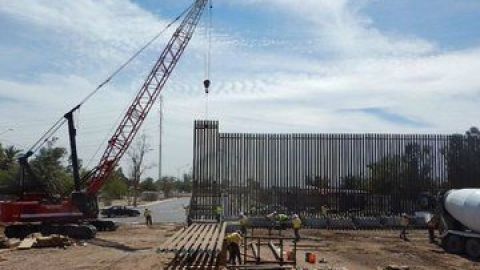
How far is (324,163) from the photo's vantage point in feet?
133

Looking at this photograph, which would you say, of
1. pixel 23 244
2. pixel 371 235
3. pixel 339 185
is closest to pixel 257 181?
pixel 339 185

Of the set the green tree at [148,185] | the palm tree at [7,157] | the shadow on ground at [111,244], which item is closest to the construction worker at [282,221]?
the shadow on ground at [111,244]

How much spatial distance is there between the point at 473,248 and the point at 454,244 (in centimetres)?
136

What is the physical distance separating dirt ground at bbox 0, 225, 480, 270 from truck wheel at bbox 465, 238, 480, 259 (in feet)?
2.37

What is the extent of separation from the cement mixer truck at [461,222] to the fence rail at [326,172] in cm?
Result: 925

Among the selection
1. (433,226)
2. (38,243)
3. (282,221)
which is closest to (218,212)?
(282,221)

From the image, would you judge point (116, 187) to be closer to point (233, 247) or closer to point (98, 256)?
point (98, 256)

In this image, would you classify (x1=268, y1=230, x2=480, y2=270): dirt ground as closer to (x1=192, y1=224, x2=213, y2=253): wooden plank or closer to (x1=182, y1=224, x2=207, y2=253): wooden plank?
(x1=192, y1=224, x2=213, y2=253): wooden plank

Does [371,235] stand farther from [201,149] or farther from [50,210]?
[50,210]

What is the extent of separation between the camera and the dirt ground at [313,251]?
22.6 m

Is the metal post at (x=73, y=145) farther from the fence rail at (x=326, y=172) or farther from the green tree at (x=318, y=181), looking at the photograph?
the green tree at (x=318, y=181)

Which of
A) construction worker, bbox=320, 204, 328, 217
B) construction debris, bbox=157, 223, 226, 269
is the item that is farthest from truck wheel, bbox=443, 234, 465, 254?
construction debris, bbox=157, 223, 226, 269

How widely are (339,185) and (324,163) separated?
171 centimetres

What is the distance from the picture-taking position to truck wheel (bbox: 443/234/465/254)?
27.4 m
